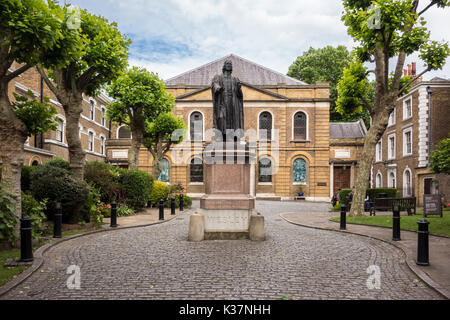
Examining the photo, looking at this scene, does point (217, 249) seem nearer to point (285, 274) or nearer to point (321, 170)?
point (285, 274)

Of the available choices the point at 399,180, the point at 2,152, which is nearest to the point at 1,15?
the point at 2,152

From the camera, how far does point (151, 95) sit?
18.5 meters

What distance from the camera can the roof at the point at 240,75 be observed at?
35.5 meters

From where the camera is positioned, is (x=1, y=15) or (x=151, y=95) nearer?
(x=1, y=15)

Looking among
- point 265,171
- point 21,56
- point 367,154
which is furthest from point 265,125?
point 21,56

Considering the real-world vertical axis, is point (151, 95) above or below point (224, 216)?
above

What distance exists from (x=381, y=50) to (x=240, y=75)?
2314cm

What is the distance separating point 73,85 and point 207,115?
74.9ft

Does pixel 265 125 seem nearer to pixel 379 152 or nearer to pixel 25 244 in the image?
pixel 379 152

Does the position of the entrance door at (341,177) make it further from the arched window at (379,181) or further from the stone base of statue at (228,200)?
the stone base of statue at (228,200)

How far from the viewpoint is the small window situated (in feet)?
109

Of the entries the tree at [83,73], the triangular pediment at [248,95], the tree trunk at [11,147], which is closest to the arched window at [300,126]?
the triangular pediment at [248,95]

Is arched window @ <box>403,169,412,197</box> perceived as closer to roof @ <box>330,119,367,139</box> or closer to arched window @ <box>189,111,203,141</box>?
roof @ <box>330,119,367,139</box>

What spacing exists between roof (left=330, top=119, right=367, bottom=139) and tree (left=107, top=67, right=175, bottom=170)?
24130 mm
